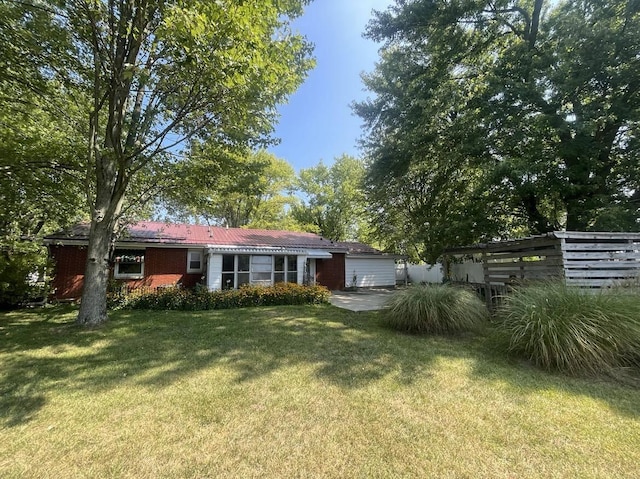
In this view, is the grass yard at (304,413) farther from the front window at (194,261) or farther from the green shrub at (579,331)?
the front window at (194,261)

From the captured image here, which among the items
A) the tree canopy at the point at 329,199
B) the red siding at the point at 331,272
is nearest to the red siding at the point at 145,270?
the red siding at the point at 331,272

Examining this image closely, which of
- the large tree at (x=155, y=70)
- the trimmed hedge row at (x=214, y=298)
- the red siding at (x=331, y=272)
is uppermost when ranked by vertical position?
the large tree at (x=155, y=70)

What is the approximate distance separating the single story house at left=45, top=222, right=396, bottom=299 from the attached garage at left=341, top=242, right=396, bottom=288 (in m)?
1.05

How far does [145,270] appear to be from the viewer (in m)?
13.9

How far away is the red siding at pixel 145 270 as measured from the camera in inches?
491

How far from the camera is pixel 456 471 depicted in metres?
2.54

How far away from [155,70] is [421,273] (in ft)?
75.6

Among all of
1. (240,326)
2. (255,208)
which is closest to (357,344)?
(240,326)

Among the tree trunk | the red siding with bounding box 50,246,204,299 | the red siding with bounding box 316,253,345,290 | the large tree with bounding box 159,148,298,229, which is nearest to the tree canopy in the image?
the red siding with bounding box 316,253,345,290

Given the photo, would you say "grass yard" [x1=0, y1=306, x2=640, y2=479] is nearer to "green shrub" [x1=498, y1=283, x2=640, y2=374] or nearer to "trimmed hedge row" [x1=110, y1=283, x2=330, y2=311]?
"green shrub" [x1=498, y1=283, x2=640, y2=374]

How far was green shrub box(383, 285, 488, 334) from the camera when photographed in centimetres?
682

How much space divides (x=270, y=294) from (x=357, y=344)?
6218 millimetres

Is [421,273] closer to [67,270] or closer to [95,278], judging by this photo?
[95,278]

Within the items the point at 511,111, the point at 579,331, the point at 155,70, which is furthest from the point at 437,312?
the point at 155,70
